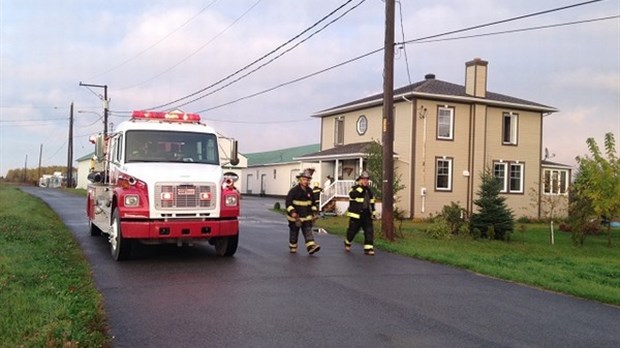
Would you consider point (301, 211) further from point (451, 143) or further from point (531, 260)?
point (451, 143)

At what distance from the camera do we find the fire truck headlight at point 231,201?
11.6 meters

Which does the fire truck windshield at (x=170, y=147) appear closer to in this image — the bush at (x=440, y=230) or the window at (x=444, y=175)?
the bush at (x=440, y=230)

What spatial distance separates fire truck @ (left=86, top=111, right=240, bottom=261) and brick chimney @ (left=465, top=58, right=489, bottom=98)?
2133 centimetres

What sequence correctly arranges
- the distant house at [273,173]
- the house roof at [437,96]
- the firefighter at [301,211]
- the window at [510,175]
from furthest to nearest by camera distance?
the distant house at [273,173] → the window at [510,175] → the house roof at [437,96] → the firefighter at [301,211]

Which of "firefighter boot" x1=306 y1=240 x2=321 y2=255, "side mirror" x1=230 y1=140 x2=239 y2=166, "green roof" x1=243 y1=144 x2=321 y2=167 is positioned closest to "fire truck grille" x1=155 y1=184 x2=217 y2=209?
"side mirror" x1=230 y1=140 x2=239 y2=166

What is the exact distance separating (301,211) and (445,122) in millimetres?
18499

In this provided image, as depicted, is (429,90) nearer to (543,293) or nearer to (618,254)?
(618,254)

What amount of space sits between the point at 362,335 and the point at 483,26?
1196cm

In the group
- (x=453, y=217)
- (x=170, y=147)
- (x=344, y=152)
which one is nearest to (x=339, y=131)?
(x=344, y=152)

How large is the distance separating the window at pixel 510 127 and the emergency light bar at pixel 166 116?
23.1 m

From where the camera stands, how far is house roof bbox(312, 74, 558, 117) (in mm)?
29250

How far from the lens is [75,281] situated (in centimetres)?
876

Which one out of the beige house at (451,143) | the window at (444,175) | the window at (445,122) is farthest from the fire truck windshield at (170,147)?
the window at (444,175)

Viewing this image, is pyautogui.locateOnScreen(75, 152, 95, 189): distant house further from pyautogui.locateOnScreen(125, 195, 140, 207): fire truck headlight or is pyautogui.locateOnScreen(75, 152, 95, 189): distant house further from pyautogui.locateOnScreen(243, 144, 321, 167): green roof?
pyautogui.locateOnScreen(125, 195, 140, 207): fire truck headlight
